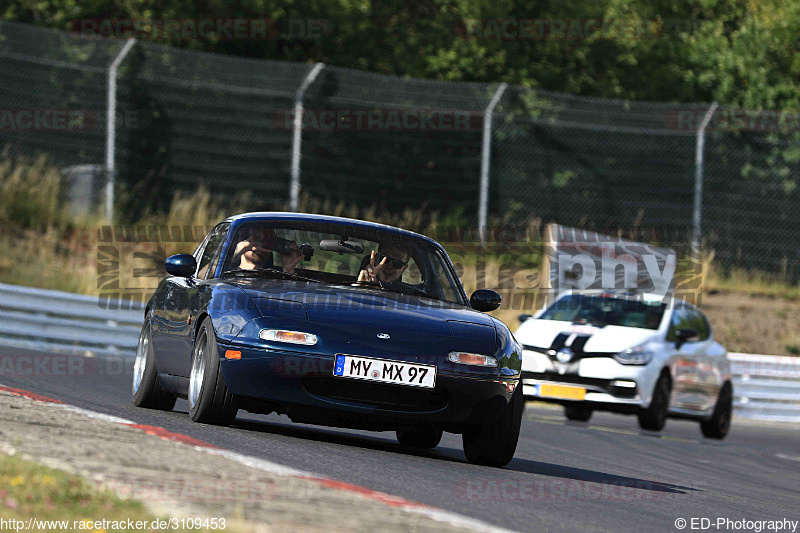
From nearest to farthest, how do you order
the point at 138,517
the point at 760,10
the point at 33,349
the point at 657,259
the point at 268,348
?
the point at 138,517
the point at 268,348
the point at 33,349
the point at 657,259
the point at 760,10

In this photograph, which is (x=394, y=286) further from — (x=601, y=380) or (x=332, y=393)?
(x=601, y=380)

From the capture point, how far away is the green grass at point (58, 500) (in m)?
4.76

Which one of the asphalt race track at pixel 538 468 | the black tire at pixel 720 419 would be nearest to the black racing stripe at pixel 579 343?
the asphalt race track at pixel 538 468

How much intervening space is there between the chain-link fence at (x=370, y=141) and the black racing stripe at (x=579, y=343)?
883 centimetres

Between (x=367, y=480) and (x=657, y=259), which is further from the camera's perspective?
(x=657, y=259)

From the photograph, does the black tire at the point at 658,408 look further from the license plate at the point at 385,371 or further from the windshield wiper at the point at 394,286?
the license plate at the point at 385,371

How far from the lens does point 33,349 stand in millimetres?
17062

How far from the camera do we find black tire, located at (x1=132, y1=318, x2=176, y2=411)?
9.77 meters

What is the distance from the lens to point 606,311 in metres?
16.0

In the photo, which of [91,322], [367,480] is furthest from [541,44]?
[367,480]

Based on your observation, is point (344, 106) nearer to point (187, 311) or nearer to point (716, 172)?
point (716, 172)

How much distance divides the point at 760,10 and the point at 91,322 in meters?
28.2

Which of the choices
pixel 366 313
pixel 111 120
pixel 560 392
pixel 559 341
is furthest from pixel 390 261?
pixel 111 120

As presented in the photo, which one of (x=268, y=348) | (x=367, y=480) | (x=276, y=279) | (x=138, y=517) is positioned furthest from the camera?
(x=276, y=279)
